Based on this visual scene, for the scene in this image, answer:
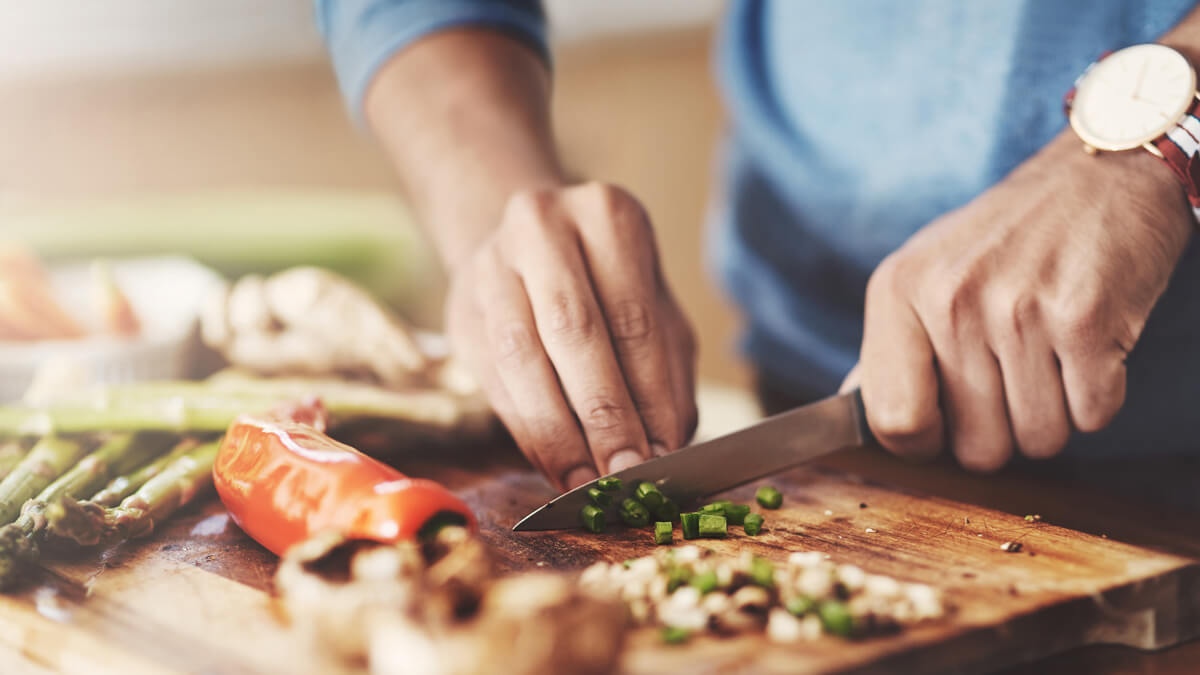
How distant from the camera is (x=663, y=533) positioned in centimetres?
74

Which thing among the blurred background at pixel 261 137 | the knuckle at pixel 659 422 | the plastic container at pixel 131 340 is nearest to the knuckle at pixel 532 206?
the knuckle at pixel 659 422

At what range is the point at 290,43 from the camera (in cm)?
347

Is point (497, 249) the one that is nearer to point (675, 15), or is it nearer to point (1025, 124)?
point (1025, 124)

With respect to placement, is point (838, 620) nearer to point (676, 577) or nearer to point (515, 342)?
point (676, 577)

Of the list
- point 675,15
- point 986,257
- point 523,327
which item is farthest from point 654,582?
point 675,15

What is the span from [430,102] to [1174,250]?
835 millimetres

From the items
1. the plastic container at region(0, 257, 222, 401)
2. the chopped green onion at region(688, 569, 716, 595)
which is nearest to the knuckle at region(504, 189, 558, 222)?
the chopped green onion at region(688, 569, 716, 595)

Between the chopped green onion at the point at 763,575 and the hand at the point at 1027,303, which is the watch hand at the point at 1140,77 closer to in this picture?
the hand at the point at 1027,303

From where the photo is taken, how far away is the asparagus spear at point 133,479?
807 millimetres

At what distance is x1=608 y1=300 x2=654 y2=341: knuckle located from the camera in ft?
2.89

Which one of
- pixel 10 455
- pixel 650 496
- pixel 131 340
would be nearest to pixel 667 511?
pixel 650 496

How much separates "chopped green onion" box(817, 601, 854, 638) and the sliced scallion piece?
207 mm

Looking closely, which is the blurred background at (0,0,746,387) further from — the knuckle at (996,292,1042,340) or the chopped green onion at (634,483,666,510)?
the knuckle at (996,292,1042,340)

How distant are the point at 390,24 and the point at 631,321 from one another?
571 mm
